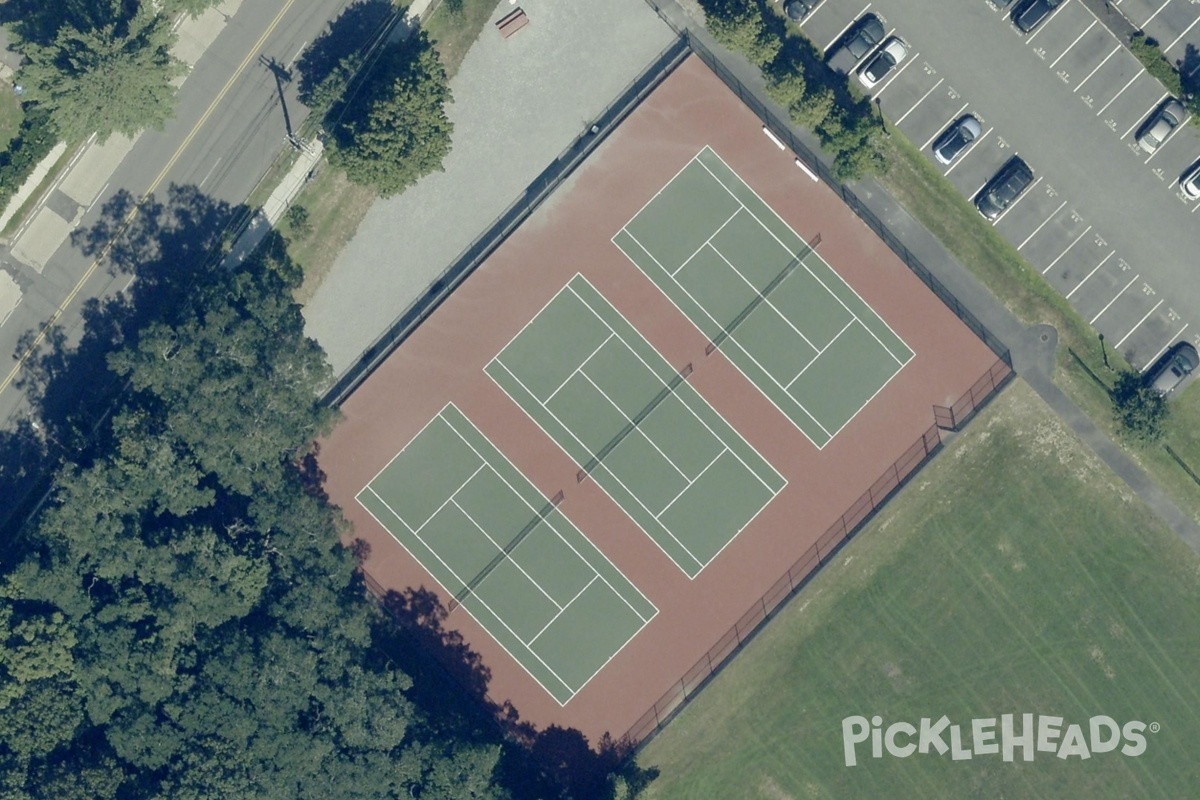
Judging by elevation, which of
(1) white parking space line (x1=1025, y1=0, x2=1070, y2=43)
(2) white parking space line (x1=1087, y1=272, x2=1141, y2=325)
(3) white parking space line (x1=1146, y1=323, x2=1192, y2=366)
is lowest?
(3) white parking space line (x1=1146, y1=323, x2=1192, y2=366)

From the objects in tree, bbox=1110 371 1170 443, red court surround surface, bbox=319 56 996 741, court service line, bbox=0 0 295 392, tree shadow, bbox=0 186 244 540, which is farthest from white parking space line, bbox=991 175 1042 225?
tree shadow, bbox=0 186 244 540

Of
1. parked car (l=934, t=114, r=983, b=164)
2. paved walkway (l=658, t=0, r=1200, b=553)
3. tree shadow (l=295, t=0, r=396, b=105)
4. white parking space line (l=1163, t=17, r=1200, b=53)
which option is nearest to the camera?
parked car (l=934, t=114, r=983, b=164)

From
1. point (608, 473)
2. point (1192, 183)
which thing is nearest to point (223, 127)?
point (608, 473)

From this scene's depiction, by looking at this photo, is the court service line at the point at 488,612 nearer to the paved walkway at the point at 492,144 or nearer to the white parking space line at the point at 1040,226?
the paved walkway at the point at 492,144

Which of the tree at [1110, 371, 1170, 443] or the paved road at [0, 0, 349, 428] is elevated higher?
the paved road at [0, 0, 349, 428]

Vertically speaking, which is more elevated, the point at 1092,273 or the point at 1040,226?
the point at 1040,226

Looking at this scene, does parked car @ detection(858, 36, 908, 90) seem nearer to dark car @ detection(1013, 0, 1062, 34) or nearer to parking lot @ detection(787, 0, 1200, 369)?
parking lot @ detection(787, 0, 1200, 369)

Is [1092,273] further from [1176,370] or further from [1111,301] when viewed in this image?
[1176,370]
